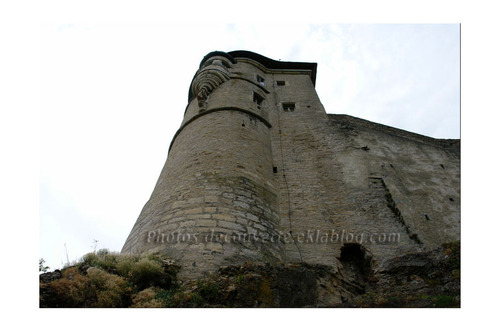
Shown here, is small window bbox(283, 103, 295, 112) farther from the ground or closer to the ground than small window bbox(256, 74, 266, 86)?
closer to the ground

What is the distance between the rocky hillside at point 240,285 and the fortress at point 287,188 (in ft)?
1.63

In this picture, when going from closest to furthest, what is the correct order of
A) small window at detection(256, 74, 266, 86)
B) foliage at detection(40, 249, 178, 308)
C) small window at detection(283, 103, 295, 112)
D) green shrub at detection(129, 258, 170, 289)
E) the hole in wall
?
foliage at detection(40, 249, 178, 308)
green shrub at detection(129, 258, 170, 289)
the hole in wall
small window at detection(283, 103, 295, 112)
small window at detection(256, 74, 266, 86)

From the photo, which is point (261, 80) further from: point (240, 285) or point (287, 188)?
point (240, 285)

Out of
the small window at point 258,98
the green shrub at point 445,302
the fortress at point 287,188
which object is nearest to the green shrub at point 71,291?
the fortress at point 287,188

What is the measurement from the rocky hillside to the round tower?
0.54 metres

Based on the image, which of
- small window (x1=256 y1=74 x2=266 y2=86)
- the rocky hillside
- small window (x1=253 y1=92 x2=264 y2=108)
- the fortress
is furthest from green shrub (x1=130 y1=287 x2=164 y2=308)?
small window (x1=256 y1=74 x2=266 y2=86)

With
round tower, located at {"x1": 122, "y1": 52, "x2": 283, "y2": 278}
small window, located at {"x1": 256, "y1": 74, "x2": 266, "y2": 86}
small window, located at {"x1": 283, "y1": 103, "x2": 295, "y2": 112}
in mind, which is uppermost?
small window, located at {"x1": 256, "y1": 74, "x2": 266, "y2": 86}

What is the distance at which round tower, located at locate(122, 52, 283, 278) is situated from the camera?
6.21 m

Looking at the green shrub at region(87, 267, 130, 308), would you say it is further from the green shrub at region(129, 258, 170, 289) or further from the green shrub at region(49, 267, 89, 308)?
the green shrub at region(129, 258, 170, 289)

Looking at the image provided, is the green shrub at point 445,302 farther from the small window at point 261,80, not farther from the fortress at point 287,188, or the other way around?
the small window at point 261,80

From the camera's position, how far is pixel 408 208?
29.1 ft

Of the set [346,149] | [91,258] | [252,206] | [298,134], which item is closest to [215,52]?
[298,134]

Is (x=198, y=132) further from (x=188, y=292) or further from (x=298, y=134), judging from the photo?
(x=188, y=292)

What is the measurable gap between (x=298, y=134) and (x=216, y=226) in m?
5.80
